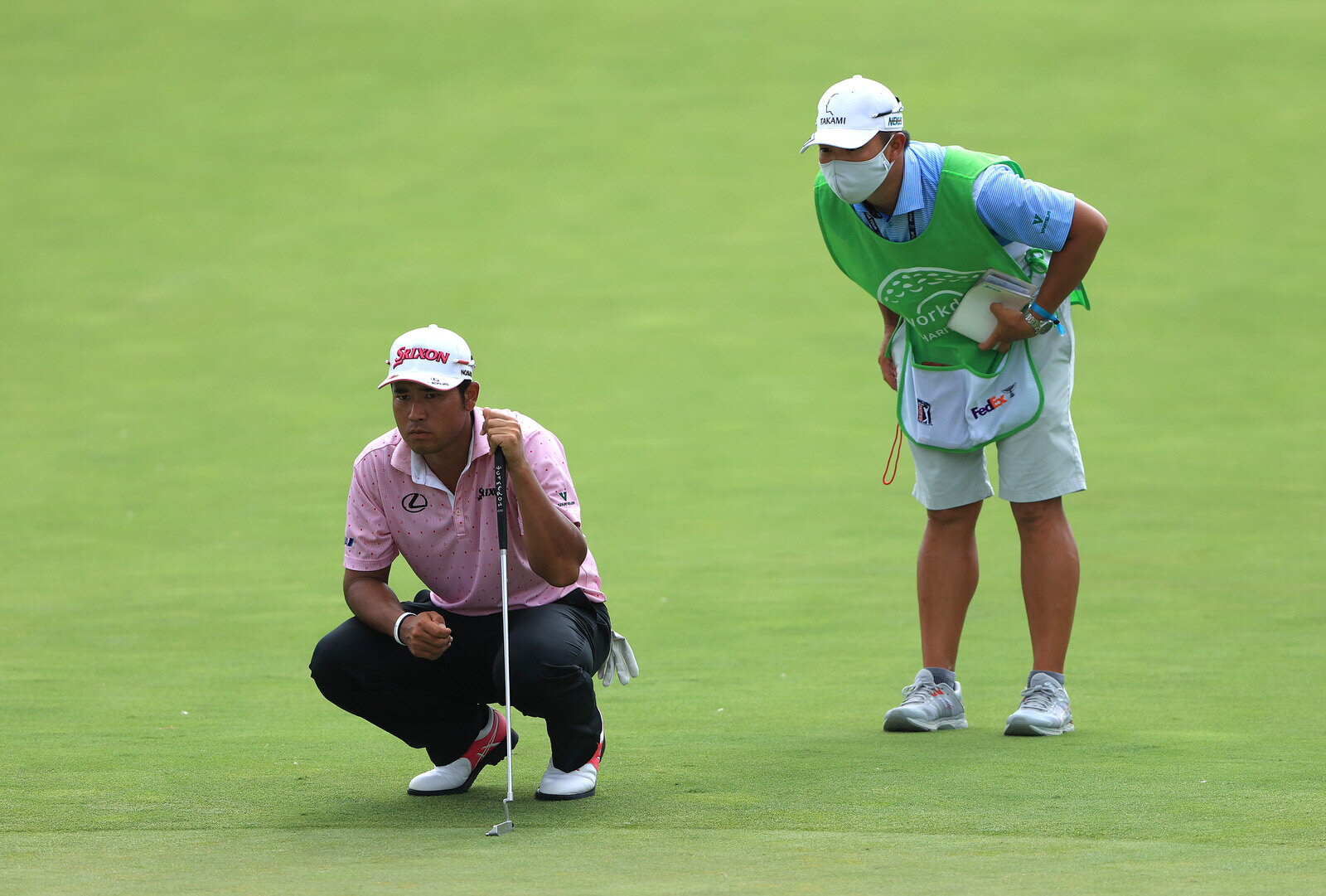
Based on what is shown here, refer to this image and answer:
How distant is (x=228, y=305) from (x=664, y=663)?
6.67m

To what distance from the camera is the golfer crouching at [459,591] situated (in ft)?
11.0

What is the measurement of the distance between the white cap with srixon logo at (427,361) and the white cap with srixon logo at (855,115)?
1.07 metres

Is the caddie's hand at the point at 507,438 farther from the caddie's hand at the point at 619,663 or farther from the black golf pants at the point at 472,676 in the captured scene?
the caddie's hand at the point at 619,663

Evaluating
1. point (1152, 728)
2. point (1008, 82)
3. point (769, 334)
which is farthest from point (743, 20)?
point (1152, 728)

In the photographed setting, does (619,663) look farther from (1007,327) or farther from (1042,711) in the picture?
(1007,327)

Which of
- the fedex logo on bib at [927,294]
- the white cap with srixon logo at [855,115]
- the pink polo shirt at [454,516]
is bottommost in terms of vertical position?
the pink polo shirt at [454,516]

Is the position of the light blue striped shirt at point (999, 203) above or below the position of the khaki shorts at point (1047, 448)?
above

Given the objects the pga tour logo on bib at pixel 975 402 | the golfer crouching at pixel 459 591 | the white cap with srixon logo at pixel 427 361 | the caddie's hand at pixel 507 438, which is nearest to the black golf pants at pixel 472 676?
the golfer crouching at pixel 459 591

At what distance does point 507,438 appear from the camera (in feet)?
10.8

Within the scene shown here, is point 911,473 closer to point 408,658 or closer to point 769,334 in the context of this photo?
point 769,334

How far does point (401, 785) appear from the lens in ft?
12.0

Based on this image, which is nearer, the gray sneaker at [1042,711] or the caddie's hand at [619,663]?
the caddie's hand at [619,663]

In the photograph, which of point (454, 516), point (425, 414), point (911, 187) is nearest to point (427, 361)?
point (425, 414)

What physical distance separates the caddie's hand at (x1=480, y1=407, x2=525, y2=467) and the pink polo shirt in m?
0.11
